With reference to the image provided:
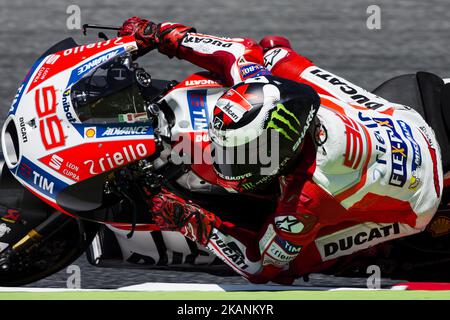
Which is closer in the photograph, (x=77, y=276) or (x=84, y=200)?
(x=84, y=200)

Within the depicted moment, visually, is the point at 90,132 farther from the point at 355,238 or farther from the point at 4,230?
the point at 355,238

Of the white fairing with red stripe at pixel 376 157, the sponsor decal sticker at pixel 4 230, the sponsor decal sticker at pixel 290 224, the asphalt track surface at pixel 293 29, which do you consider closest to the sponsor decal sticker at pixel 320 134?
the white fairing with red stripe at pixel 376 157

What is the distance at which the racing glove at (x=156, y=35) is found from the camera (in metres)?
4.57

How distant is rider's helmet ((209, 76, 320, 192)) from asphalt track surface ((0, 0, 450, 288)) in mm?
3058

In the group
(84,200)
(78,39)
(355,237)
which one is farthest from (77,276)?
(78,39)

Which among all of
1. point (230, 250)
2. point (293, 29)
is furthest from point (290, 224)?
point (293, 29)

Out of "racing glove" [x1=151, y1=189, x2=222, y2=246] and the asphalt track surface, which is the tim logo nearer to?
"racing glove" [x1=151, y1=189, x2=222, y2=246]

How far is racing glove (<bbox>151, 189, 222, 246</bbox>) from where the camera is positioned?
427 centimetres

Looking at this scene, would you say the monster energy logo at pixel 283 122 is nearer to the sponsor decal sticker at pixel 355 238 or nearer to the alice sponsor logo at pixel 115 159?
the alice sponsor logo at pixel 115 159

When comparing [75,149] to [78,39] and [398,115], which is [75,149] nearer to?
[398,115]

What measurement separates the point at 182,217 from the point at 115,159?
0.40 meters

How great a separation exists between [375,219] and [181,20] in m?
3.84

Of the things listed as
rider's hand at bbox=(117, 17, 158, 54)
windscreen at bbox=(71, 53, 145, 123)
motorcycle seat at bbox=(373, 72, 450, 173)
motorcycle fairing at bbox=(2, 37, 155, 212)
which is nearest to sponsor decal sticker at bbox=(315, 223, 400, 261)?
motorcycle seat at bbox=(373, 72, 450, 173)

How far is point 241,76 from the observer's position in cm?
438
